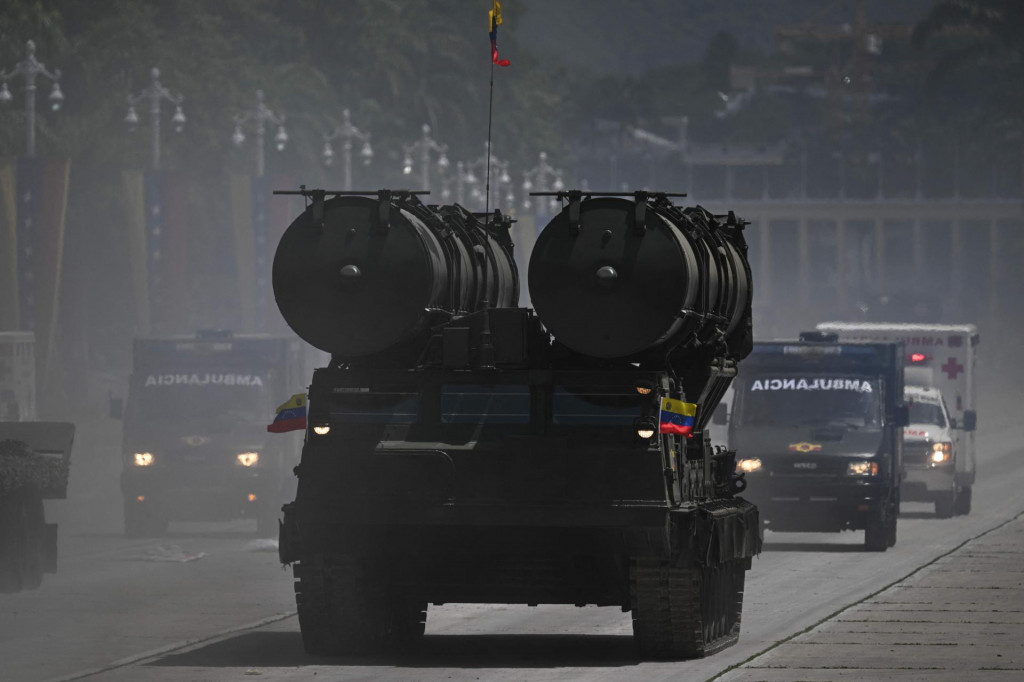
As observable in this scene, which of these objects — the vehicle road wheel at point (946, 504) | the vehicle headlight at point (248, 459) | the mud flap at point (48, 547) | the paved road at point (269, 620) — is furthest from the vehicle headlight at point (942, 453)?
the mud flap at point (48, 547)

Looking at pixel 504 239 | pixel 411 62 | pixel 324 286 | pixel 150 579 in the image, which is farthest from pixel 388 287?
pixel 411 62

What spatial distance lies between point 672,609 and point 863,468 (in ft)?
43.9

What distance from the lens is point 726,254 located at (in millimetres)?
17516

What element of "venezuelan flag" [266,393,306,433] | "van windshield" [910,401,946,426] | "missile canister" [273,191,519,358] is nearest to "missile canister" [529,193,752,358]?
"missile canister" [273,191,519,358]

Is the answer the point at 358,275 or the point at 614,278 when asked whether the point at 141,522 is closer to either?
the point at 358,275

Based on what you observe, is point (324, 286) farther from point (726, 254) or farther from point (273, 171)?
point (273, 171)

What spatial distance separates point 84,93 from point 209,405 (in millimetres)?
70463

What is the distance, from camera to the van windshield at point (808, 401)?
2936 centimetres

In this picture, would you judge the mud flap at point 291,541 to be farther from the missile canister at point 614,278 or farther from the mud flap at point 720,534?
the mud flap at point 720,534

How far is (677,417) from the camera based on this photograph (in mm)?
15961

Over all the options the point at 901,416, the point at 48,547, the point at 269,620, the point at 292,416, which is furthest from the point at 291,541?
the point at 901,416

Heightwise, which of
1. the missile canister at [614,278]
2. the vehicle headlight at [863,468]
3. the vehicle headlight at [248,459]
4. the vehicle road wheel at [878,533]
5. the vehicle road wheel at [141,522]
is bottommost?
the vehicle road wheel at [141,522]

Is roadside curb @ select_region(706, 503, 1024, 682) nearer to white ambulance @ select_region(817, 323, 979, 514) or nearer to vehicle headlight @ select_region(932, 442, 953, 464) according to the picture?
vehicle headlight @ select_region(932, 442, 953, 464)

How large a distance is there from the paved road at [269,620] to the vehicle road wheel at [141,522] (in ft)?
0.80
